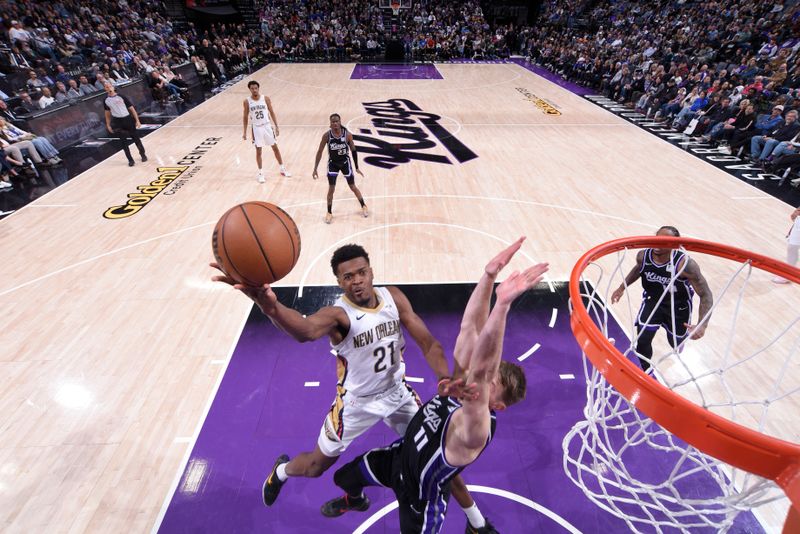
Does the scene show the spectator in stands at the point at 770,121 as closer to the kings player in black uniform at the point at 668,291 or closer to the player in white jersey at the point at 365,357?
the kings player in black uniform at the point at 668,291

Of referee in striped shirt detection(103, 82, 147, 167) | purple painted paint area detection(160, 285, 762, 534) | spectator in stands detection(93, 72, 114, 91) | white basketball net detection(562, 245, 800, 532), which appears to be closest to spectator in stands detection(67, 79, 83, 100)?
spectator in stands detection(93, 72, 114, 91)

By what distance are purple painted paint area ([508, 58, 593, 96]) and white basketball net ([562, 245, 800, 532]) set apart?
42.1 ft

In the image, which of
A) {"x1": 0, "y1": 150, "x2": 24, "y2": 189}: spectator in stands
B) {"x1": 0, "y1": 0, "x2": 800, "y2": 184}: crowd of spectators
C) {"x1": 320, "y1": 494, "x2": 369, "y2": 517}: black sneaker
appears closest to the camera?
{"x1": 320, "y1": 494, "x2": 369, "y2": 517}: black sneaker

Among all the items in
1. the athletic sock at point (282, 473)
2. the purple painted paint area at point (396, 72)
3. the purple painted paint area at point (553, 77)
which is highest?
the athletic sock at point (282, 473)

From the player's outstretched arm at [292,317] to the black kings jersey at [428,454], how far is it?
2.14 ft

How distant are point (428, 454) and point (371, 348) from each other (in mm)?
667

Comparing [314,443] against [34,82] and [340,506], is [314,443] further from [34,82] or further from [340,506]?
[34,82]

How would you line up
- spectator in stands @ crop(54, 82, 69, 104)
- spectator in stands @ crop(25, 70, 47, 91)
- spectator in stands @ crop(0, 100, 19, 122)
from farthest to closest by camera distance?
spectator in stands @ crop(25, 70, 47, 91) → spectator in stands @ crop(54, 82, 69, 104) → spectator in stands @ crop(0, 100, 19, 122)

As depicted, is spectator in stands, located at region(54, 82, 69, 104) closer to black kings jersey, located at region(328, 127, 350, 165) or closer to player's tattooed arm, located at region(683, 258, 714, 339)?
black kings jersey, located at region(328, 127, 350, 165)

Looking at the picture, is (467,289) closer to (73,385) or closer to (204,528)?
(204,528)

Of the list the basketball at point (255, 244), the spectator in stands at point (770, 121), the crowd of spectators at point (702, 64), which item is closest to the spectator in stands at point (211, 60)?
the crowd of spectators at point (702, 64)


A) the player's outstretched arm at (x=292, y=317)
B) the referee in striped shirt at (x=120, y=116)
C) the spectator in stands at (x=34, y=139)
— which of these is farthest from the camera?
the spectator in stands at (x=34, y=139)

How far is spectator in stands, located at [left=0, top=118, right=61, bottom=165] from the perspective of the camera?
836 centimetres

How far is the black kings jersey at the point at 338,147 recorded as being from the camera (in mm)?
6105
